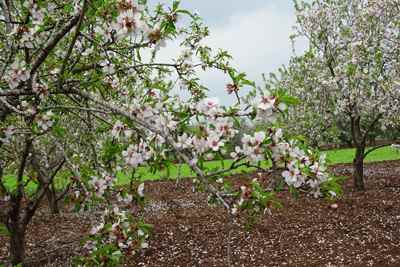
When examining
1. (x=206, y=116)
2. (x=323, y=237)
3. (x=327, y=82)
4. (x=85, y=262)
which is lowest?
(x=323, y=237)

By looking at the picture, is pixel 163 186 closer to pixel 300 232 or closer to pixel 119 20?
pixel 300 232

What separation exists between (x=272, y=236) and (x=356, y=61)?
4608 millimetres

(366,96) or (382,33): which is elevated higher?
(382,33)

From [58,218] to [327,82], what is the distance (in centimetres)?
691

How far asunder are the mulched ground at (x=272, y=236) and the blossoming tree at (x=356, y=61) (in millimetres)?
1917

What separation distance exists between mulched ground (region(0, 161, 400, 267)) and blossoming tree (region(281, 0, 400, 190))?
6.29 feet

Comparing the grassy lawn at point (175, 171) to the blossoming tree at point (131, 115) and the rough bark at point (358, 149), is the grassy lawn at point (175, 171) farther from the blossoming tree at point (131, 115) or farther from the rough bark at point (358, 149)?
the rough bark at point (358, 149)

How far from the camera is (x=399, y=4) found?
404 inches

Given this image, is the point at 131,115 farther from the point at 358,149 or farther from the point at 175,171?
the point at 175,171

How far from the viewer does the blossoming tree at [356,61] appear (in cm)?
1054

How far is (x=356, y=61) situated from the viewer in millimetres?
10633

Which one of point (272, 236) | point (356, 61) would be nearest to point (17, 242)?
point (272, 236)

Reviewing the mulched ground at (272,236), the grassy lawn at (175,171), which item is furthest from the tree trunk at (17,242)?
the grassy lawn at (175,171)

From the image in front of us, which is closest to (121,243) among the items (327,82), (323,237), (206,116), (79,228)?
(206,116)
